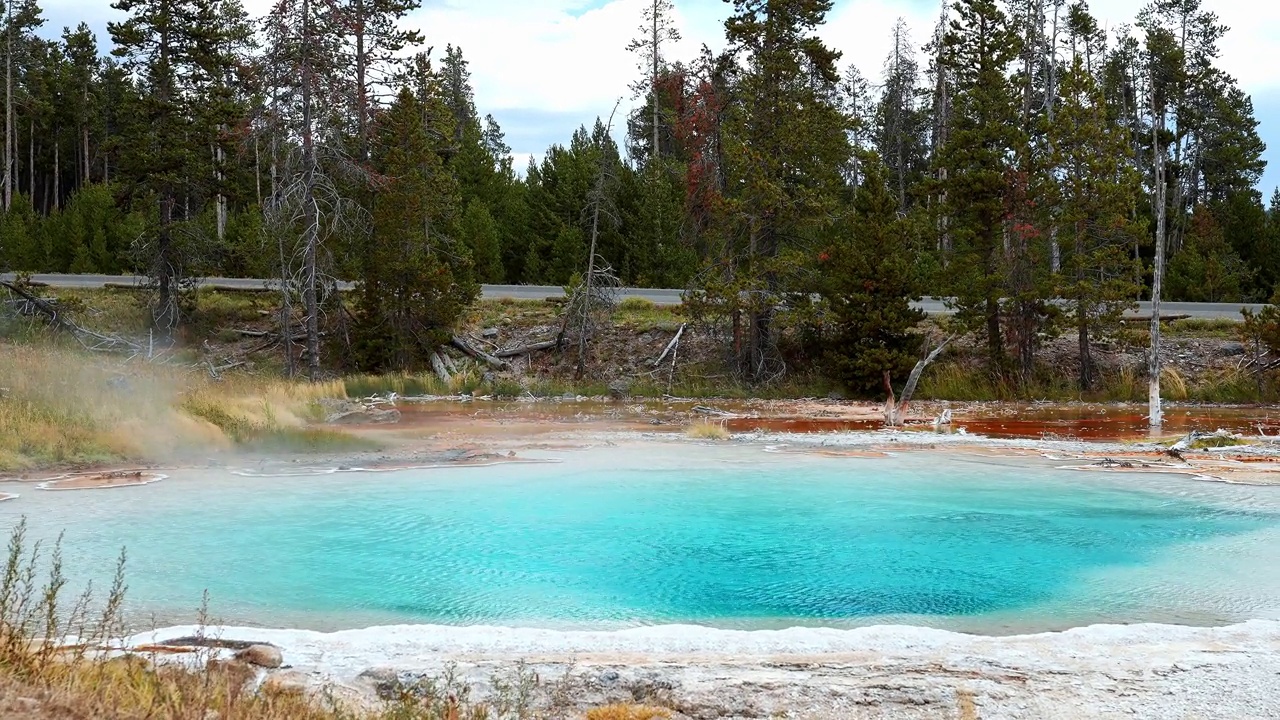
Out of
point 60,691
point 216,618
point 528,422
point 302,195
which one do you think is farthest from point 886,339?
point 60,691

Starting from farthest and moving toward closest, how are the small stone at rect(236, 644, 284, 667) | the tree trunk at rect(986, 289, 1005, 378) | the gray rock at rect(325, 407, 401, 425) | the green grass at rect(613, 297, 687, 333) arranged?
1. the green grass at rect(613, 297, 687, 333)
2. the tree trunk at rect(986, 289, 1005, 378)
3. the gray rock at rect(325, 407, 401, 425)
4. the small stone at rect(236, 644, 284, 667)

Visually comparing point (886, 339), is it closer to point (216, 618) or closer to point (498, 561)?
point (498, 561)

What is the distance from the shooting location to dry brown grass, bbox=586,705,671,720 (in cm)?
547

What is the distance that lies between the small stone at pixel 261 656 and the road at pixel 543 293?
23412 mm

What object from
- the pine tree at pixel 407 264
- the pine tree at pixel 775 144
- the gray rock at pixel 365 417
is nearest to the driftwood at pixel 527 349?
the pine tree at pixel 407 264

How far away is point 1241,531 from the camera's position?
1098 cm

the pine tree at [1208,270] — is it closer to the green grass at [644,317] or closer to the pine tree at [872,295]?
the pine tree at [872,295]

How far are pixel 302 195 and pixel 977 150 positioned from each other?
16427mm

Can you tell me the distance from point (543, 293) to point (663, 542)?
964 inches

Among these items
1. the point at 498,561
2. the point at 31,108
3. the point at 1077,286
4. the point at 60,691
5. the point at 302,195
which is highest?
the point at 31,108

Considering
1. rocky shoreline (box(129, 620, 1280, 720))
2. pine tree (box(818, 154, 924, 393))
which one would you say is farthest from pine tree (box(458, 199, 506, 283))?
rocky shoreline (box(129, 620, 1280, 720))

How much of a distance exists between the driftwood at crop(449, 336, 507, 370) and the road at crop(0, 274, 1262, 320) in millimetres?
3267

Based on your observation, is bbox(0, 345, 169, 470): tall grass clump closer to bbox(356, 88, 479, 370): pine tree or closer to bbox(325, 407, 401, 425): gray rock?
bbox(325, 407, 401, 425): gray rock

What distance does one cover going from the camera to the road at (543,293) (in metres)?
29.8
